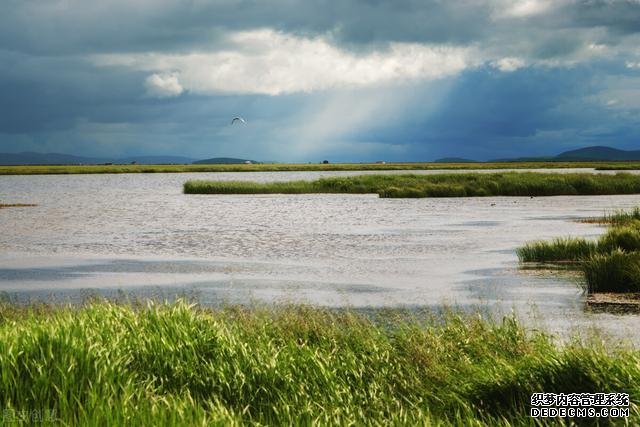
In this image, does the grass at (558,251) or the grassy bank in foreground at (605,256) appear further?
the grass at (558,251)

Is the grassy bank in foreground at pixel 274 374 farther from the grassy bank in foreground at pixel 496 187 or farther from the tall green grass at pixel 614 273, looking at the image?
the grassy bank in foreground at pixel 496 187

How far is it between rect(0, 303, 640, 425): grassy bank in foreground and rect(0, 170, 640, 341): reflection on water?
505 cm

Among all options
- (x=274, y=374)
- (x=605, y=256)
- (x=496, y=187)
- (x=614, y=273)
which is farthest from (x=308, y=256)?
(x=496, y=187)

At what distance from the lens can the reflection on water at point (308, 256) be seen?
71.4 feet

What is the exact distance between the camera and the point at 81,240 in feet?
133

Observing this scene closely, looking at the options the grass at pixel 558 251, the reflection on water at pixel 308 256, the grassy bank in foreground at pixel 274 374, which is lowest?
the reflection on water at pixel 308 256

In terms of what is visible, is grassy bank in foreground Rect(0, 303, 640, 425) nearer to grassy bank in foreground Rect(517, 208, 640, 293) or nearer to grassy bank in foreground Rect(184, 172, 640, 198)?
grassy bank in foreground Rect(517, 208, 640, 293)

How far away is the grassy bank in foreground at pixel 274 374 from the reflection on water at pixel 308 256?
16.6 ft

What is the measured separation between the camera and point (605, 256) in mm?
22453

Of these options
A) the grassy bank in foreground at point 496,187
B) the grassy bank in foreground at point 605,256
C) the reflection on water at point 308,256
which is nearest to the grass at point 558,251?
the grassy bank in foreground at point 605,256

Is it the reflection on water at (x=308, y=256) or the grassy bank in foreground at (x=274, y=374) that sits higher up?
the grassy bank in foreground at (x=274, y=374)

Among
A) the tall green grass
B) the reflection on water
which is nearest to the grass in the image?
the reflection on water

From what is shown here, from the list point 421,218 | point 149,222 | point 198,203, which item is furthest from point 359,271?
point 198,203

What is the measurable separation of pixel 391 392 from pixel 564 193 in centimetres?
7402
